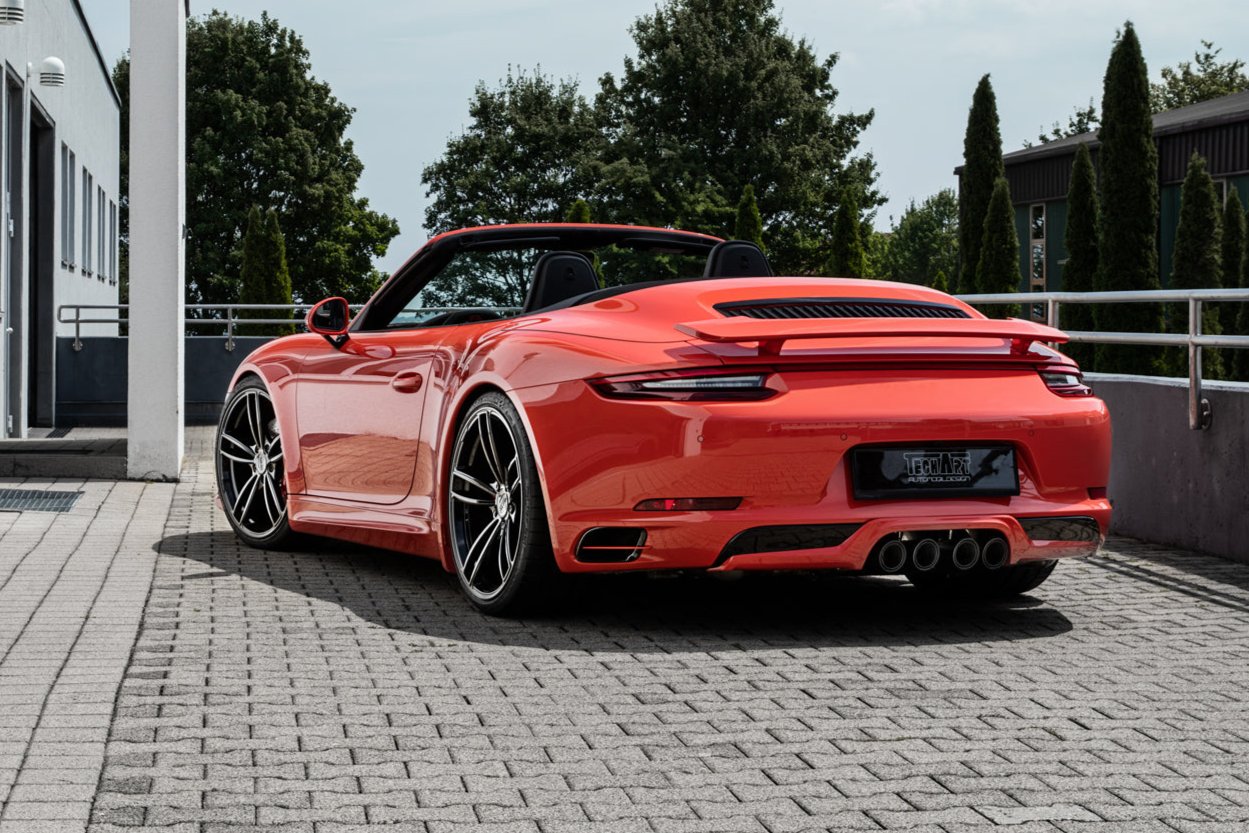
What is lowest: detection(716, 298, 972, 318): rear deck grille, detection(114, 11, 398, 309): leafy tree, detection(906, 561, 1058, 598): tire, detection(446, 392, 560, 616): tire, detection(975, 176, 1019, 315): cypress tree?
detection(906, 561, 1058, 598): tire

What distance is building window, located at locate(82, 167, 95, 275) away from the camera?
97.4ft

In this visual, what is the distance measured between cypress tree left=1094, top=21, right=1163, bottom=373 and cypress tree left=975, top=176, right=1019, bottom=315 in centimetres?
650

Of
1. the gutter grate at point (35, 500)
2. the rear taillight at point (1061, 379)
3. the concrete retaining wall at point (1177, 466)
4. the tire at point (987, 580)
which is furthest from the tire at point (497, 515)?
the gutter grate at point (35, 500)

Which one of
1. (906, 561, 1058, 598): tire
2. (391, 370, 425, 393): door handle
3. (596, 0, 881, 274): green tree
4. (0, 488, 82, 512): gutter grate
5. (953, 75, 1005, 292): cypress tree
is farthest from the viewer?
(596, 0, 881, 274): green tree

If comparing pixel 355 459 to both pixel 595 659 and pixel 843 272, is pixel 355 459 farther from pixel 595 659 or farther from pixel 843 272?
pixel 843 272

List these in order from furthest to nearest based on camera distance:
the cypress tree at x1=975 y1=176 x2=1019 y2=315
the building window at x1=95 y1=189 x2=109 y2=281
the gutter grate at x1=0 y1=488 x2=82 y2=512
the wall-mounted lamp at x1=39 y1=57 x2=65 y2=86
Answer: the cypress tree at x1=975 y1=176 x2=1019 y2=315, the building window at x1=95 y1=189 x2=109 y2=281, the wall-mounted lamp at x1=39 y1=57 x2=65 y2=86, the gutter grate at x1=0 y1=488 x2=82 y2=512

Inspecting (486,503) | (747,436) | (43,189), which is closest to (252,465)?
(486,503)

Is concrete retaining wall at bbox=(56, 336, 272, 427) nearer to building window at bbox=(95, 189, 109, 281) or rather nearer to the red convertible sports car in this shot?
building window at bbox=(95, 189, 109, 281)

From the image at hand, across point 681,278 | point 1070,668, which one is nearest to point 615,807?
point 1070,668

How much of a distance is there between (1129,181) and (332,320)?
30129 mm

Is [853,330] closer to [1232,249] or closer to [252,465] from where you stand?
[252,465]

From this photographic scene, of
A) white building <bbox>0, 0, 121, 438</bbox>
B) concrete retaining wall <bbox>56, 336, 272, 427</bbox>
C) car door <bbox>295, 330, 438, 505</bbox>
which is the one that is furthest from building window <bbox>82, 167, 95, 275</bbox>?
car door <bbox>295, 330, 438, 505</bbox>

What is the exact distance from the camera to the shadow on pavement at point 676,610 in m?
5.98

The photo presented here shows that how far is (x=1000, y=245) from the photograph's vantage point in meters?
42.4
